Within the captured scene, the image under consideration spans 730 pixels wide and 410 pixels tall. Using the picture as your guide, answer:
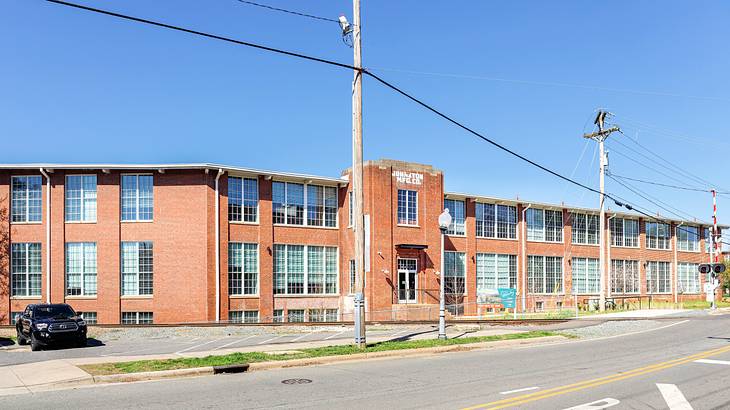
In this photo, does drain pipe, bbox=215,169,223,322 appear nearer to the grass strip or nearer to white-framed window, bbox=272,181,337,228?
white-framed window, bbox=272,181,337,228

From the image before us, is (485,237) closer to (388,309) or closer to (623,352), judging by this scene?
(388,309)

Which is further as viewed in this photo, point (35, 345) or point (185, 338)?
point (185, 338)

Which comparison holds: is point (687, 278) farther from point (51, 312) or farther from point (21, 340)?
point (21, 340)

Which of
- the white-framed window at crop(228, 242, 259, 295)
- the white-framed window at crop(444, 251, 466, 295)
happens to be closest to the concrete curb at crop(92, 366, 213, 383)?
the white-framed window at crop(228, 242, 259, 295)

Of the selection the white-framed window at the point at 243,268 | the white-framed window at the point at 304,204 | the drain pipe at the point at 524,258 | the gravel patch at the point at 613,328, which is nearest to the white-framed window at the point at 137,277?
the white-framed window at the point at 243,268

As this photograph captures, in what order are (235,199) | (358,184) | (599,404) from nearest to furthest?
(599,404)
(358,184)
(235,199)

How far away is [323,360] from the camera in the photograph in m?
15.9

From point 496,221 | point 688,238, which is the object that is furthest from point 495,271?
point 688,238

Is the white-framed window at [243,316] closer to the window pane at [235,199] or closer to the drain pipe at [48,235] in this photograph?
the window pane at [235,199]

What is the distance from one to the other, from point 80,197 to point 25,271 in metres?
5.05

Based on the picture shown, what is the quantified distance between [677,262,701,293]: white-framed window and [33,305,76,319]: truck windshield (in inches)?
2301

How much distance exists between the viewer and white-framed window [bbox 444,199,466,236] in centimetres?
4689

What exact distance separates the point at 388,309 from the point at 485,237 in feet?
40.6

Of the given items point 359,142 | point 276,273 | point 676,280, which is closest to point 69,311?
point 359,142
